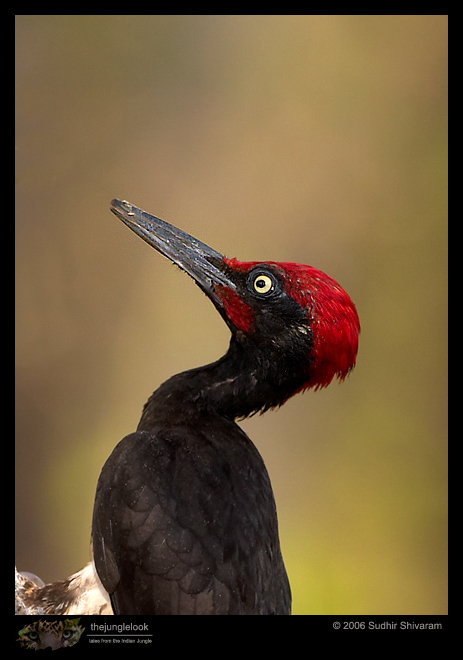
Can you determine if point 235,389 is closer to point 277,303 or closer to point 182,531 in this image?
point 277,303

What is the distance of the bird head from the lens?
2.46m

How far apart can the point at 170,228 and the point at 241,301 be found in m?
0.37

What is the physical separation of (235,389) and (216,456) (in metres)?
0.25

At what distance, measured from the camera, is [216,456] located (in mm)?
2387

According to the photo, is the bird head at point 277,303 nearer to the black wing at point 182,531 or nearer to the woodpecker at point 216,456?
the woodpecker at point 216,456

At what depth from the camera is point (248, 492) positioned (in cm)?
238

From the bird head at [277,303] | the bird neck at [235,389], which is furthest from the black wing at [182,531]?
the bird head at [277,303]
